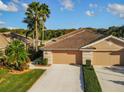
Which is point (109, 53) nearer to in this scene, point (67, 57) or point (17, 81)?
point (67, 57)

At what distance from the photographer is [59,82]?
23109 millimetres

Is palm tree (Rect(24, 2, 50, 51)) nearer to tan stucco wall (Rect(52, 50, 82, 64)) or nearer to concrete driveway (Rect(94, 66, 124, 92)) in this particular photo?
tan stucco wall (Rect(52, 50, 82, 64))

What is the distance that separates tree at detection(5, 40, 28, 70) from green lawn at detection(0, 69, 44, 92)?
1.77m

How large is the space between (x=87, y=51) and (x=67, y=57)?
3.20 m

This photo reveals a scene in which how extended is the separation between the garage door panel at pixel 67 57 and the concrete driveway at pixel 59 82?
21.4ft

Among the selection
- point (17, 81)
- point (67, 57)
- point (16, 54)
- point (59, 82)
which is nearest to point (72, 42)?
point (67, 57)

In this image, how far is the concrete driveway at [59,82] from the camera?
20.3 meters

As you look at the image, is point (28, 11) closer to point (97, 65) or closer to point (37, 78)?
point (97, 65)

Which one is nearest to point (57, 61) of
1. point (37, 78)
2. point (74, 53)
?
point (74, 53)

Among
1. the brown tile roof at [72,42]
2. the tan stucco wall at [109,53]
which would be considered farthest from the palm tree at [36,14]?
the tan stucco wall at [109,53]

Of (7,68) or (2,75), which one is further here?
(7,68)

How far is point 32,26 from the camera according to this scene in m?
45.8

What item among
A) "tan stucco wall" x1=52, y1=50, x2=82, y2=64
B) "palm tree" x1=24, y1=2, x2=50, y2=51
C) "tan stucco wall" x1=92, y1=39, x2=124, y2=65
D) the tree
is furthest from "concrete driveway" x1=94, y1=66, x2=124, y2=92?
"palm tree" x1=24, y1=2, x2=50, y2=51

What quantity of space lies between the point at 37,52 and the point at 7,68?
52.9ft
